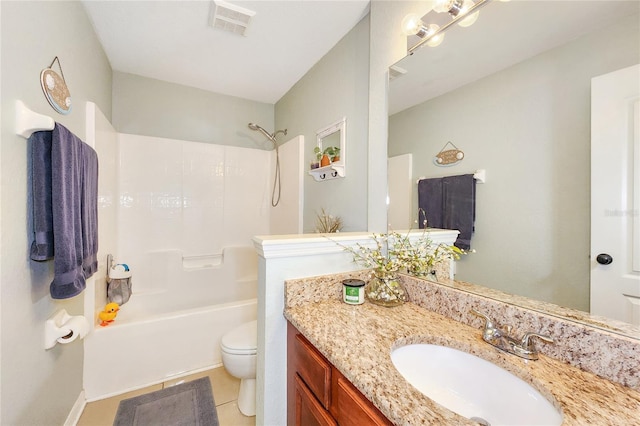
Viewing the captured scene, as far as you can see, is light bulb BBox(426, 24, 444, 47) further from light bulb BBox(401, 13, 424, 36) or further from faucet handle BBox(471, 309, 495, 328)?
faucet handle BBox(471, 309, 495, 328)

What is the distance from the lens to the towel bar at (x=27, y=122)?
0.92 m

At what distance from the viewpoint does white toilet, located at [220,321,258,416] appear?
148cm

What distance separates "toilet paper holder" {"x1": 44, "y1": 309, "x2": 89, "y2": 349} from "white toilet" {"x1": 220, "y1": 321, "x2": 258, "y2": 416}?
0.70 metres

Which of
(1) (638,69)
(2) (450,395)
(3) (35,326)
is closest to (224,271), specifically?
(3) (35,326)

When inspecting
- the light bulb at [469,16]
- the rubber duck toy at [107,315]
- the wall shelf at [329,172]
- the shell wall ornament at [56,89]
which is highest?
the light bulb at [469,16]

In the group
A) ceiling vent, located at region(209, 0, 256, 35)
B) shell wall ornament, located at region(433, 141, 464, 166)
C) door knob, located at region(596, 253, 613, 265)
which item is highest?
ceiling vent, located at region(209, 0, 256, 35)

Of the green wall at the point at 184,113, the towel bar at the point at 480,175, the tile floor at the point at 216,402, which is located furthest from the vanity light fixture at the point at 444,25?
the tile floor at the point at 216,402

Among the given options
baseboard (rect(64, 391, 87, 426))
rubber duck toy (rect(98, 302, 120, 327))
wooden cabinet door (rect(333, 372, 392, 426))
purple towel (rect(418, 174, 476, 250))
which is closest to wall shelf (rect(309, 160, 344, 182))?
purple towel (rect(418, 174, 476, 250))

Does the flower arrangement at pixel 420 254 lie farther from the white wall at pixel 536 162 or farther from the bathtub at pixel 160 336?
the bathtub at pixel 160 336

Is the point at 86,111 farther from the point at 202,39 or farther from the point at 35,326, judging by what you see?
the point at 35,326

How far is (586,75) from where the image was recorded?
693 millimetres

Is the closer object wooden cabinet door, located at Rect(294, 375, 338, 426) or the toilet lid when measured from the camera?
wooden cabinet door, located at Rect(294, 375, 338, 426)

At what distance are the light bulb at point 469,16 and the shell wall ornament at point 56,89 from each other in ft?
5.84

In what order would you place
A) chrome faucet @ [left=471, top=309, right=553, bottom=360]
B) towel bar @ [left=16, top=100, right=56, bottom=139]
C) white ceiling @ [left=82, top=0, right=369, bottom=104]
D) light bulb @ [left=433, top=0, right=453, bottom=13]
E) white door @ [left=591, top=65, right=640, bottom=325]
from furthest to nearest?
white ceiling @ [left=82, top=0, right=369, bottom=104]
light bulb @ [left=433, top=0, right=453, bottom=13]
towel bar @ [left=16, top=100, right=56, bottom=139]
chrome faucet @ [left=471, top=309, right=553, bottom=360]
white door @ [left=591, top=65, right=640, bottom=325]
